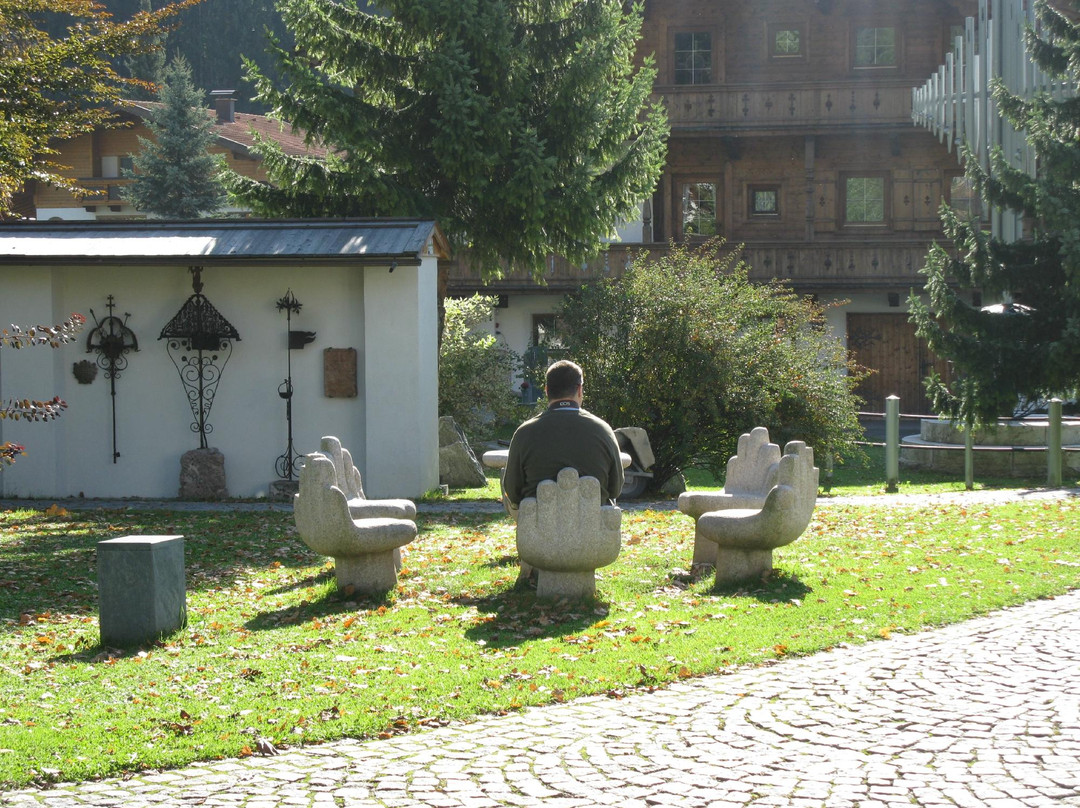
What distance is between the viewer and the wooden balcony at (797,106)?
107 ft

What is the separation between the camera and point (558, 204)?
61.6 ft

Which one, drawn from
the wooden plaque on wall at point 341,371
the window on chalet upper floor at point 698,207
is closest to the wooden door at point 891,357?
the window on chalet upper floor at point 698,207

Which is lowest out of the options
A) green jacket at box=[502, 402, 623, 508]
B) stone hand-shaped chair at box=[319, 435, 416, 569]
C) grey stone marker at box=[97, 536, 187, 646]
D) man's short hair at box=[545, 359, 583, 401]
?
grey stone marker at box=[97, 536, 187, 646]

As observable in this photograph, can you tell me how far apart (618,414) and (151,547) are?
9.76 meters

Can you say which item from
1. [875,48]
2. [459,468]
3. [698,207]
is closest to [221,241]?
[459,468]

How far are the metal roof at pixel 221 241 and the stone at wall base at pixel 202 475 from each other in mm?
2474

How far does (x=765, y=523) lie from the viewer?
924cm

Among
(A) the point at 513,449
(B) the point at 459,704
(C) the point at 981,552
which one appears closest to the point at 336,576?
(A) the point at 513,449

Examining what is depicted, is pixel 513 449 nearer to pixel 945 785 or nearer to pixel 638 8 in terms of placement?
pixel 945 785

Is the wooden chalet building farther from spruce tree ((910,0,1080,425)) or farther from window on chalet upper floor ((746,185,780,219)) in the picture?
spruce tree ((910,0,1080,425))

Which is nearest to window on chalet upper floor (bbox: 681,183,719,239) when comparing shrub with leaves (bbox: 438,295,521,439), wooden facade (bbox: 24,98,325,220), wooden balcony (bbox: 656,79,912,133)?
wooden balcony (bbox: 656,79,912,133)

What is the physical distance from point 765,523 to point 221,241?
9277 millimetres

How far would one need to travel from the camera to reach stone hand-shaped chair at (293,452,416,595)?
29.4 ft

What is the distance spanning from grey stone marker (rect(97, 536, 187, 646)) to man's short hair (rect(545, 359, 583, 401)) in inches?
109
